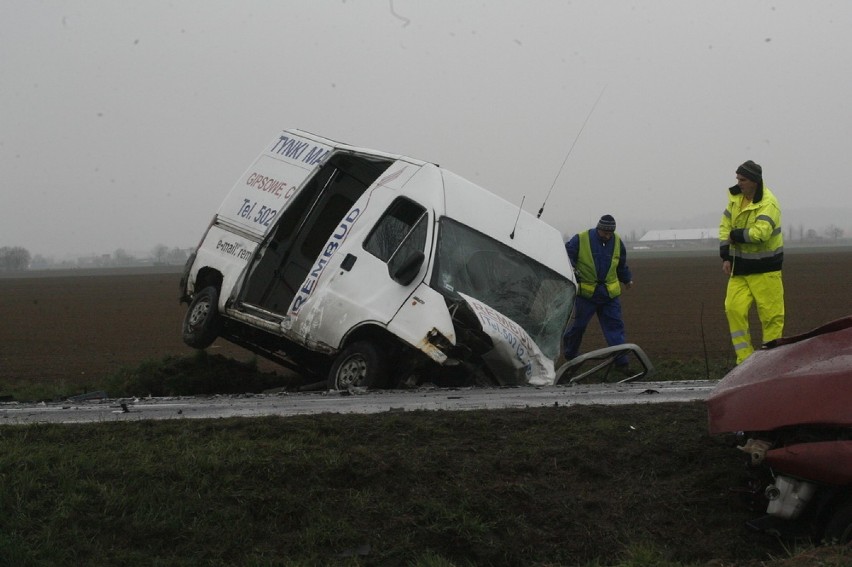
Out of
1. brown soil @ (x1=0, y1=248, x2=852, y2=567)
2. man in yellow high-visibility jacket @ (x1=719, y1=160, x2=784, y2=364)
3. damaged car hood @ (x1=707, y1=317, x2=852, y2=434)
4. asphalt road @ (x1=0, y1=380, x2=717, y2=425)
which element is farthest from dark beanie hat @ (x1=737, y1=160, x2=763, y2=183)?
damaged car hood @ (x1=707, y1=317, x2=852, y2=434)

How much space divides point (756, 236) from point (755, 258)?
29 centimetres

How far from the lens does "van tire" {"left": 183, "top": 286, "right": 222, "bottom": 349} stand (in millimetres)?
10758

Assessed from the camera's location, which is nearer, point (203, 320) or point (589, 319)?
point (203, 320)

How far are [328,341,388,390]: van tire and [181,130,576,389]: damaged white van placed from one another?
0.01m

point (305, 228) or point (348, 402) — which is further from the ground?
point (305, 228)

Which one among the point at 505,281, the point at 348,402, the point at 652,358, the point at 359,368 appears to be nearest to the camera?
the point at 348,402

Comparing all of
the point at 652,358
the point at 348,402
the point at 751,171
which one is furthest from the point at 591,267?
the point at 348,402

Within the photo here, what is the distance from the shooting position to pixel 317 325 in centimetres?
938

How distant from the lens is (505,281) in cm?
942

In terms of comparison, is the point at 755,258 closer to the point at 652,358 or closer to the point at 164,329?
the point at 652,358

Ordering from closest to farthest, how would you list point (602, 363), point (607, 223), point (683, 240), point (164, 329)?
point (602, 363)
point (607, 223)
point (164, 329)
point (683, 240)

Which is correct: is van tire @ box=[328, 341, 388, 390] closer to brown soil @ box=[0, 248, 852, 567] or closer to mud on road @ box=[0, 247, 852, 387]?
brown soil @ box=[0, 248, 852, 567]

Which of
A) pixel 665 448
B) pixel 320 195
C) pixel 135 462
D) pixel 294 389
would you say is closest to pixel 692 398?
pixel 665 448

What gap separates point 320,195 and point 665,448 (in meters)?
6.25
